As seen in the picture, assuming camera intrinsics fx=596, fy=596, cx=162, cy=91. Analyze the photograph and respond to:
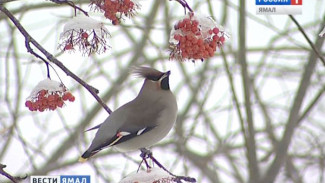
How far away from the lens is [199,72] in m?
4.15

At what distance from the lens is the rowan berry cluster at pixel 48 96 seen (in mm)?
1881

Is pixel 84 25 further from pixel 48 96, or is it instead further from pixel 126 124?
pixel 126 124

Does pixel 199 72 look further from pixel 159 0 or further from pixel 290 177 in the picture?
pixel 290 177

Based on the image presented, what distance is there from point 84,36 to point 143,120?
1.67ft

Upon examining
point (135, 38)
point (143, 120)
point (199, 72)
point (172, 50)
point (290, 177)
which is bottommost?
point (290, 177)

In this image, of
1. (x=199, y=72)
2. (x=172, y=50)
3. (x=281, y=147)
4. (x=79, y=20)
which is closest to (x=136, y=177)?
(x=172, y=50)

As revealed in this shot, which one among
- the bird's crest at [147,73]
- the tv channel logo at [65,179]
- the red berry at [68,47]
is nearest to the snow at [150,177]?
the red berry at [68,47]

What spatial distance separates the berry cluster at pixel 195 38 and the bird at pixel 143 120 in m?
0.49

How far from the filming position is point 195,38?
1690mm

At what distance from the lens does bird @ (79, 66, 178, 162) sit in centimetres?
210

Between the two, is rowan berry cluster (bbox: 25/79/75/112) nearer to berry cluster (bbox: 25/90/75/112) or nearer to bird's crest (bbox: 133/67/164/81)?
berry cluster (bbox: 25/90/75/112)

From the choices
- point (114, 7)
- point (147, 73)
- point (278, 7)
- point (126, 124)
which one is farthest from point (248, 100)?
point (114, 7)

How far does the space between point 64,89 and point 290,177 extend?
2.57 meters

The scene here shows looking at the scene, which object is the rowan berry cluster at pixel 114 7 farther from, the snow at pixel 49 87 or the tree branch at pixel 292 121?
the tree branch at pixel 292 121
